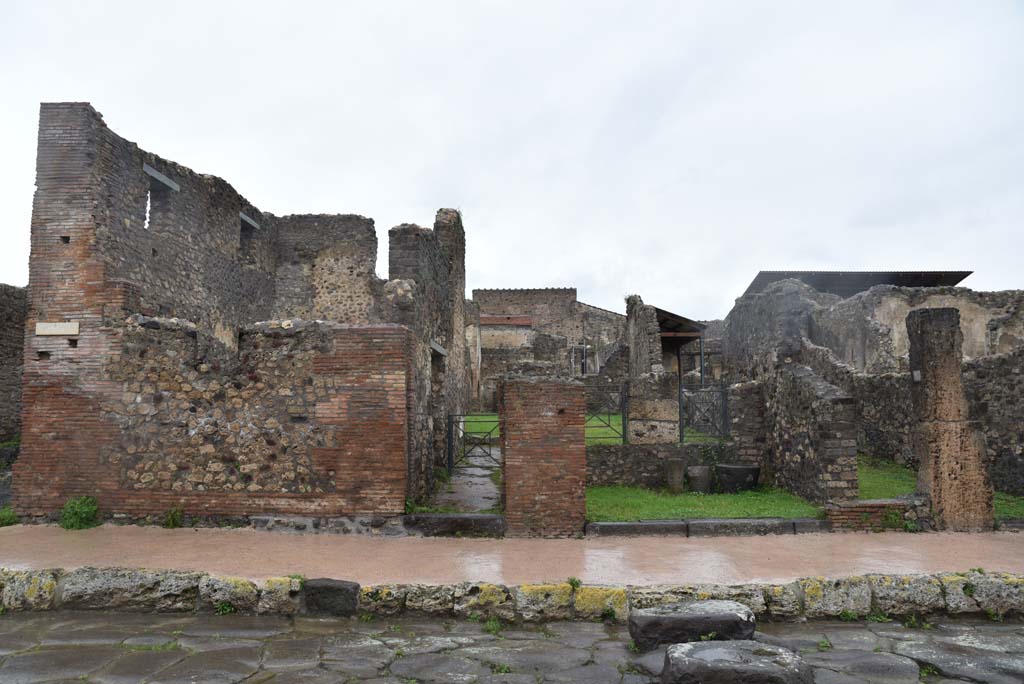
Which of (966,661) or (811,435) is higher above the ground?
(811,435)

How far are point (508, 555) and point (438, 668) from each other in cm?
268

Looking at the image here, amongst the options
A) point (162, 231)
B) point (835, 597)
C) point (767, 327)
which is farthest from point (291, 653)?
point (767, 327)

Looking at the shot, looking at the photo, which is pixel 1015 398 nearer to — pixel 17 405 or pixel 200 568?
pixel 200 568

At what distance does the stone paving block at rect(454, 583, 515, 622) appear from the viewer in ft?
18.1

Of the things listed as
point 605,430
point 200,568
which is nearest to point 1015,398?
point 605,430

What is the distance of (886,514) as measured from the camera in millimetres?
8742

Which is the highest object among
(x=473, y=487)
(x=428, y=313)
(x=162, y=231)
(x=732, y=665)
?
(x=162, y=231)

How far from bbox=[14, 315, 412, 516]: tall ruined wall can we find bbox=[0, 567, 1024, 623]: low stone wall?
8.45ft

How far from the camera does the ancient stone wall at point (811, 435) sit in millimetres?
9031

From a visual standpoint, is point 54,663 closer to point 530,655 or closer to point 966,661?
point 530,655

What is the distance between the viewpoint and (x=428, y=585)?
5660 millimetres

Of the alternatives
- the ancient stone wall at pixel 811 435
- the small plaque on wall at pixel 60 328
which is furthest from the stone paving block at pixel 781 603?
the small plaque on wall at pixel 60 328

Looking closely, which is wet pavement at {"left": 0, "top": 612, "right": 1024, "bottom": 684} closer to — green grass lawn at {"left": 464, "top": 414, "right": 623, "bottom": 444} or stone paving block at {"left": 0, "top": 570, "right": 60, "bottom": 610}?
stone paving block at {"left": 0, "top": 570, "right": 60, "bottom": 610}

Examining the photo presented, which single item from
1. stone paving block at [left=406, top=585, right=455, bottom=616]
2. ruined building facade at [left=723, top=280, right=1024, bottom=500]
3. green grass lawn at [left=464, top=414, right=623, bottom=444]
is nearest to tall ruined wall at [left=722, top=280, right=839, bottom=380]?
ruined building facade at [left=723, top=280, right=1024, bottom=500]
